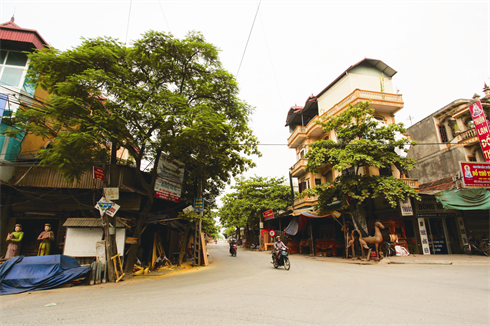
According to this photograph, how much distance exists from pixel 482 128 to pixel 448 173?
4.39m

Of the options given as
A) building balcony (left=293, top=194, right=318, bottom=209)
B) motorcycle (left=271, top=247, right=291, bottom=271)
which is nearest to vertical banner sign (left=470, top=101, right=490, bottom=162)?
building balcony (left=293, top=194, right=318, bottom=209)

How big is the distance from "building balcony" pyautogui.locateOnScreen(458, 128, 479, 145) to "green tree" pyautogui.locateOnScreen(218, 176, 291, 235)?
16310 mm

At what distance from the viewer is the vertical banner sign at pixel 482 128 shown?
15071 mm

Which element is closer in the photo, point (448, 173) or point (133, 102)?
point (133, 102)

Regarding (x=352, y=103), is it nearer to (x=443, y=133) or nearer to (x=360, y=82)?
(x=360, y=82)

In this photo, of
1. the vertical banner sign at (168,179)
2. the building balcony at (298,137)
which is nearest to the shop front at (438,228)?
the building balcony at (298,137)

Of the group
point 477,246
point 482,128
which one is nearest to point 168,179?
point 477,246

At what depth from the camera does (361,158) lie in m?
13.6

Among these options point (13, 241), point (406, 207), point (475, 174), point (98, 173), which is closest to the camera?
point (13, 241)

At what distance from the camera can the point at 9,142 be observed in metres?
11.0

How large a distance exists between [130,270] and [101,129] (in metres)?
6.08

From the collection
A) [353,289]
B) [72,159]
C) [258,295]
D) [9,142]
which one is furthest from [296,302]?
[9,142]

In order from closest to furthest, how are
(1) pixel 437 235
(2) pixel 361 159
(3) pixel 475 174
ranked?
(2) pixel 361 159 → (3) pixel 475 174 → (1) pixel 437 235

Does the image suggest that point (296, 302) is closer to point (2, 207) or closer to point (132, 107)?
point (132, 107)
